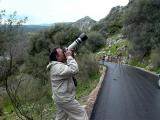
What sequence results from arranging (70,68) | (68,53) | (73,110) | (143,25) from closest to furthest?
(70,68), (68,53), (73,110), (143,25)

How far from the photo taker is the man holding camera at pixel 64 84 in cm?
693

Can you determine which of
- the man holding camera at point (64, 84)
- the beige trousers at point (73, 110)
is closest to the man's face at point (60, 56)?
the man holding camera at point (64, 84)

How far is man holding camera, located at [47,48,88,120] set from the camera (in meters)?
6.93

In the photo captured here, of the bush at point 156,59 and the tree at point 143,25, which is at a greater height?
the tree at point 143,25

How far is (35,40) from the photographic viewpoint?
56531mm

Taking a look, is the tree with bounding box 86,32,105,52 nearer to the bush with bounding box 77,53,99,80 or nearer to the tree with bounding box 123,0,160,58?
the tree with bounding box 123,0,160,58

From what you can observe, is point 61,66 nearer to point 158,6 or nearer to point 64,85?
point 64,85

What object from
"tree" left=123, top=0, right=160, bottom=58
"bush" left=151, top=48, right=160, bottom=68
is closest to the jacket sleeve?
"bush" left=151, top=48, right=160, bottom=68

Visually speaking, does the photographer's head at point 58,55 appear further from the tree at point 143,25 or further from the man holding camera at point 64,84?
the tree at point 143,25

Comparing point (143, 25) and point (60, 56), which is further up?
point (60, 56)

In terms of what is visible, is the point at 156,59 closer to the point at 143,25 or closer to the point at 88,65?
the point at 143,25

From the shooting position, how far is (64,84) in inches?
276

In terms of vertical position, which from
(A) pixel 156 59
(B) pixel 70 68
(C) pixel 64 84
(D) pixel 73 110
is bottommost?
(A) pixel 156 59

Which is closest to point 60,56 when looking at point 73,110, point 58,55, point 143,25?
point 58,55
